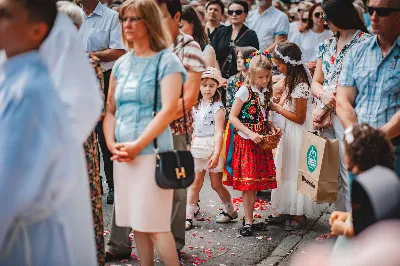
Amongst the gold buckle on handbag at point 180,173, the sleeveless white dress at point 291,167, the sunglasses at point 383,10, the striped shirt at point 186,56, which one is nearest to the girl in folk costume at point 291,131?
the sleeveless white dress at point 291,167

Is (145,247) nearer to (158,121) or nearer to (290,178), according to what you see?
(158,121)

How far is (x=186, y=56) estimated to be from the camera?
17.6 ft

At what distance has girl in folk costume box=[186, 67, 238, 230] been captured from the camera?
22.5 ft

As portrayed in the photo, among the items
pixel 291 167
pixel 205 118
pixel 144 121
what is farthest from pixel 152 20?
pixel 291 167

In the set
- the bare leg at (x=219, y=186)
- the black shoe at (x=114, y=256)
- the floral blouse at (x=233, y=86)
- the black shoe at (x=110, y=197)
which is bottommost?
the black shoe at (x=114, y=256)

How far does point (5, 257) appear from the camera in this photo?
2945 mm

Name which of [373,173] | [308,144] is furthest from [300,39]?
[373,173]

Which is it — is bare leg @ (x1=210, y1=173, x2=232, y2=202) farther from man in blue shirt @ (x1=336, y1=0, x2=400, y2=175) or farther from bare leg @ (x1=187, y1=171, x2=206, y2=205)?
man in blue shirt @ (x1=336, y1=0, x2=400, y2=175)

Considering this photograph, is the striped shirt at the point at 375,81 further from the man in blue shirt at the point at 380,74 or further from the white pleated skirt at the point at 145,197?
the white pleated skirt at the point at 145,197

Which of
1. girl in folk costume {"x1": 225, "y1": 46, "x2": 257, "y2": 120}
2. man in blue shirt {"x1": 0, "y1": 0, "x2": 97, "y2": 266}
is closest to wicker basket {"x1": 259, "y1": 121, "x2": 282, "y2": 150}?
girl in folk costume {"x1": 225, "y1": 46, "x2": 257, "y2": 120}

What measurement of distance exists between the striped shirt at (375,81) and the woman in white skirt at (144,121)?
4.17ft

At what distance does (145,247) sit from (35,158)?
2213 mm

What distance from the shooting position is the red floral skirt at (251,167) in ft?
22.0

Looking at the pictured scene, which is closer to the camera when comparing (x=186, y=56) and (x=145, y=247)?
(x=145, y=247)
